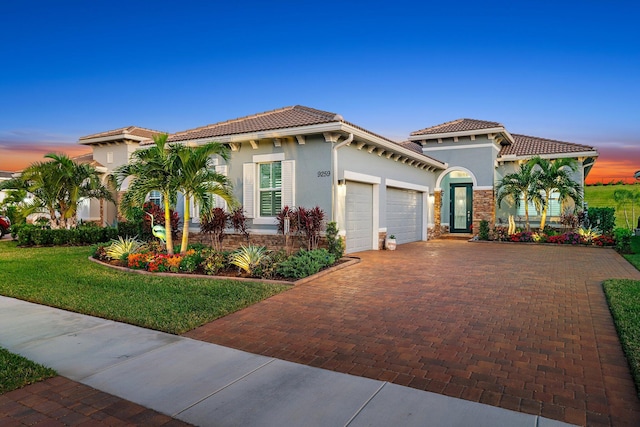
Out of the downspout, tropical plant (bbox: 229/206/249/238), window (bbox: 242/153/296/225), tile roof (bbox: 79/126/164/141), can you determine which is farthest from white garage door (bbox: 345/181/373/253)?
tile roof (bbox: 79/126/164/141)

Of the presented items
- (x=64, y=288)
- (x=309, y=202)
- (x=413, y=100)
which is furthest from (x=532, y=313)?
(x=413, y=100)

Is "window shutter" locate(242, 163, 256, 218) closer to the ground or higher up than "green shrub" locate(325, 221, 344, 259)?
higher up

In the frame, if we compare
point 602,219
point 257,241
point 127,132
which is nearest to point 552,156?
point 602,219

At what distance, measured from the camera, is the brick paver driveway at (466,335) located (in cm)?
360

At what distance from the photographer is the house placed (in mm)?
12094

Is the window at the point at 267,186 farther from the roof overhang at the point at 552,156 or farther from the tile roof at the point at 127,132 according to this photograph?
the roof overhang at the point at 552,156

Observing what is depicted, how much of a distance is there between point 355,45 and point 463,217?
11.0 m

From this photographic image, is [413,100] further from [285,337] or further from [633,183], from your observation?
[633,183]

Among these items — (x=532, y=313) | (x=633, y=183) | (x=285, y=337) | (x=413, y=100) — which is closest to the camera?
(x=285, y=337)

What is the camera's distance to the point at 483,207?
752 inches

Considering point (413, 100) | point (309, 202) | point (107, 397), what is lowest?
point (107, 397)

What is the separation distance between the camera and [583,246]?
52.9 feet

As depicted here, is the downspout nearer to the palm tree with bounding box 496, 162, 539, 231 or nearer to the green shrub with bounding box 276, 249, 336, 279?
the green shrub with bounding box 276, 249, 336, 279

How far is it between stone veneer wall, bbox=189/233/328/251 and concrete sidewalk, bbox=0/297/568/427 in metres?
7.04
